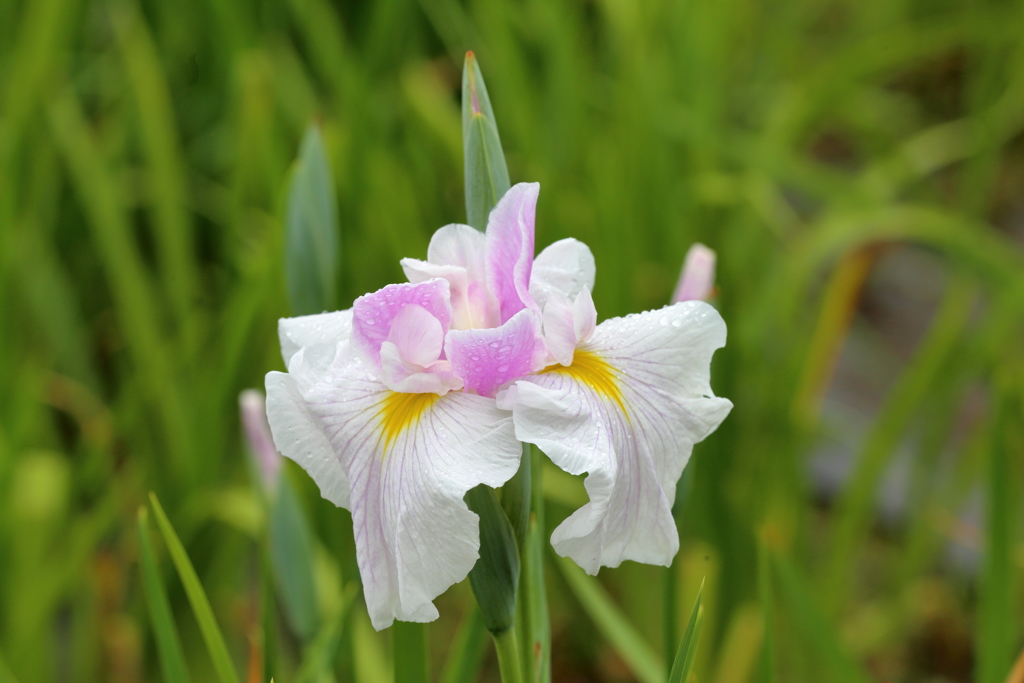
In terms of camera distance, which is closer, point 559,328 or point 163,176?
point 559,328

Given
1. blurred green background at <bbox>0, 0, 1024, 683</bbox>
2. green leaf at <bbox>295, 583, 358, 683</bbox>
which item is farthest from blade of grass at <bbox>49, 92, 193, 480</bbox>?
green leaf at <bbox>295, 583, 358, 683</bbox>

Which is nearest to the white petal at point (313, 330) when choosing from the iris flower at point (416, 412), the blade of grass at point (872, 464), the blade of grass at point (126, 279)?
the iris flower at point (416, 412)

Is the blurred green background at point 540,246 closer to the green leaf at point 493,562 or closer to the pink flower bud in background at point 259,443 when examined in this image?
the pink flower bud in background at point 259,443

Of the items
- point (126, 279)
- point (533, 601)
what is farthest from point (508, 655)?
point (126, 279)

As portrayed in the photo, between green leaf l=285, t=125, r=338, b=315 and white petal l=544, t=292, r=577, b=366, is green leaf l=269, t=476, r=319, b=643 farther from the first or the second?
white petal l=544, t=292, r=577, b=366

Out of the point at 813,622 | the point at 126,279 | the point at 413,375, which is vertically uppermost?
the point at 413,375

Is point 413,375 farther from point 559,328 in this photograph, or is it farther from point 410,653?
point 410,653
